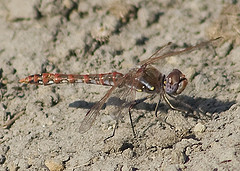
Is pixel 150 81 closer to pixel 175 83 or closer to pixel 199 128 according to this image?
pixel 175 83

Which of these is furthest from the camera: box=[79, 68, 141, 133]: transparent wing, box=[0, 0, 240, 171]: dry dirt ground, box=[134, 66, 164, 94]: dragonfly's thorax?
box=[134, 66, 164, 94]: dragonfly's thorax

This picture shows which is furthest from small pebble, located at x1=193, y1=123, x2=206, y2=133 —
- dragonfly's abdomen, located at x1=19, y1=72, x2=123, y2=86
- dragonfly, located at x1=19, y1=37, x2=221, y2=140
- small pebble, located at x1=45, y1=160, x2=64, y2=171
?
small pebble, located at x1=45, y1=160, x2=64, y2=171

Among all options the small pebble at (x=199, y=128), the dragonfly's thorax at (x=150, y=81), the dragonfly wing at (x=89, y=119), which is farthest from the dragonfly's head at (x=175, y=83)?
the dragonfly wing at (x=89, y=119)

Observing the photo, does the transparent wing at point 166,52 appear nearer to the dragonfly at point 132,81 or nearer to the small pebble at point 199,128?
the dragonfly at point 132,81

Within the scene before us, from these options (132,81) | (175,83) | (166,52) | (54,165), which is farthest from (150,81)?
(54,165)

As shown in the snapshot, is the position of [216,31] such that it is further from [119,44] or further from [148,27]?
[119,44]

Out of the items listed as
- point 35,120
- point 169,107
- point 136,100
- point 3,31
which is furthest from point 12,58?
point 169,107

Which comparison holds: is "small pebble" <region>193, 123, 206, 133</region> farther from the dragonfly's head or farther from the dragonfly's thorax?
the dragonfly's thorax
